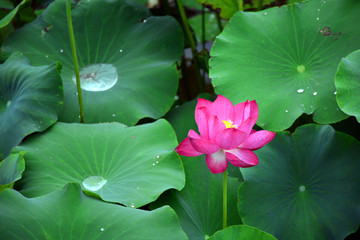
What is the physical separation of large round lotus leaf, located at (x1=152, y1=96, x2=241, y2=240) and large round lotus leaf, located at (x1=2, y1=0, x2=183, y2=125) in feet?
1.00

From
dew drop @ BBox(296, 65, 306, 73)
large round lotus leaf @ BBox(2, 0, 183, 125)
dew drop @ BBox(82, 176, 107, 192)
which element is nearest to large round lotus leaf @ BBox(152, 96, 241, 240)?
dew drop @ BBox(82, 176, 107, 192)

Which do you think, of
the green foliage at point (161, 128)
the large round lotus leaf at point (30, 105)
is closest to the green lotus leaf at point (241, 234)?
the green foliage at point (161, 128)

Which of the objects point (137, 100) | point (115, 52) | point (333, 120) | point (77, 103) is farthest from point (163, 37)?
point (333, 120)

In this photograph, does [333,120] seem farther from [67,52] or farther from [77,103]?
[67,52]

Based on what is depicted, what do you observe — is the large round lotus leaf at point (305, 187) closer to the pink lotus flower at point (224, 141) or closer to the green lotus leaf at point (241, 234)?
the green lotus leaf at point (241, 234)

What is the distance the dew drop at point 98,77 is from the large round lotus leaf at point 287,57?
0.39m

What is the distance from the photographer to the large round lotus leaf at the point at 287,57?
128cm

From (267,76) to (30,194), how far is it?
81cm

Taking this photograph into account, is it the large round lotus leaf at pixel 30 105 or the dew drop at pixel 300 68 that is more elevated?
the dew drop at pixel 300 68

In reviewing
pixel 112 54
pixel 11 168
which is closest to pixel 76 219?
pixel 11 168

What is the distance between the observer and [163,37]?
1.67 meters

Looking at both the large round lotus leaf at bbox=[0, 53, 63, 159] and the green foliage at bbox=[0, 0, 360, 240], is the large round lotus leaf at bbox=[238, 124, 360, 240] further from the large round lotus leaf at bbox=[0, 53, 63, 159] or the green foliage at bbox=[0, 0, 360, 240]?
the large round lotus leaf at bbox=[0, 53, 63, 159]

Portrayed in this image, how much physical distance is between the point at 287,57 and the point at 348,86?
0.89ft

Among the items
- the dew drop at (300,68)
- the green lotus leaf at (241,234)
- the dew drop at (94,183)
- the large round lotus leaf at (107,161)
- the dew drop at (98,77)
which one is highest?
the dew drop at (300,68)
